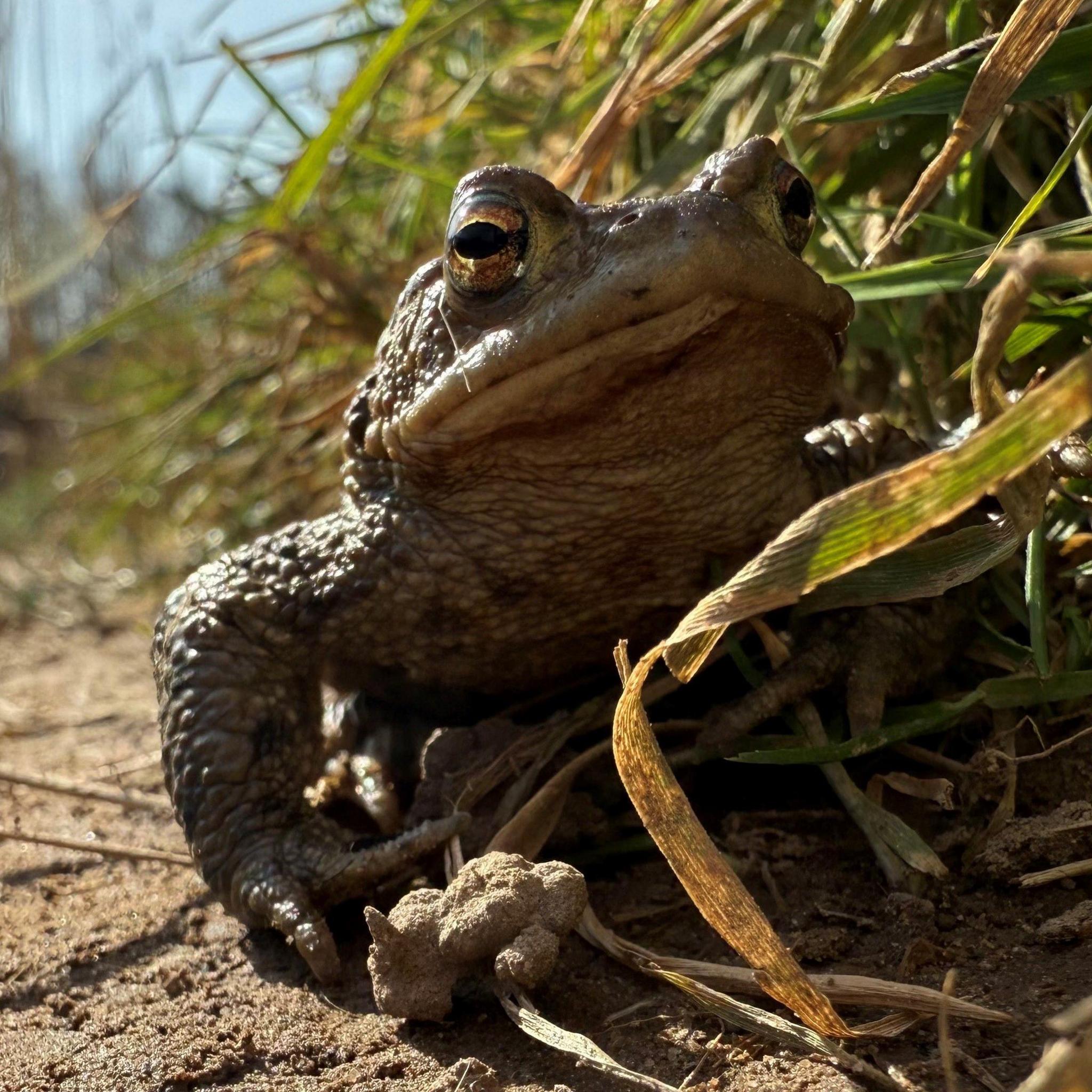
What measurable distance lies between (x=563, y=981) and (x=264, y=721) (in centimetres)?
73

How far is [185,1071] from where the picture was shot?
1467 millimetres

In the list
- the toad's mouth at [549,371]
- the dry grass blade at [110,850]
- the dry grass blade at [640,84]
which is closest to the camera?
the toad's mouth at [549,371]

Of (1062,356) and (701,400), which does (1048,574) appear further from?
(701,400)

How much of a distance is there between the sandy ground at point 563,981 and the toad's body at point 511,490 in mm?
128

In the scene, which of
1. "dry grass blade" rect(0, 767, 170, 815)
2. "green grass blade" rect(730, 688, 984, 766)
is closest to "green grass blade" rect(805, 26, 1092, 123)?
"green grass blade" rect(730, 688, 984, 766)

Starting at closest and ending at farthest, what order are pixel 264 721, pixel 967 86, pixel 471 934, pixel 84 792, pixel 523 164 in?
pixel 471 934 → pixel 967 86 → pixel 264 721 → pixel 84 792 → pixel 523 164

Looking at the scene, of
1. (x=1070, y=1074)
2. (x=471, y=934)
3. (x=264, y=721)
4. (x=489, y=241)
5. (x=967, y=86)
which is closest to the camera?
(x=1070, y=1074)

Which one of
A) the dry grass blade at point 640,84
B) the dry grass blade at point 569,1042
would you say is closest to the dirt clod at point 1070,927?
the dry grass blade at point 569,1042

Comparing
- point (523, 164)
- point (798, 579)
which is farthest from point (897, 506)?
point (523, 164)

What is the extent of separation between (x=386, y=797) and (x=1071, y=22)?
1.83 meters

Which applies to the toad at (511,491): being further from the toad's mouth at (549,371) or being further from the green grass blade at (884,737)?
the green grass blade at (884,737)

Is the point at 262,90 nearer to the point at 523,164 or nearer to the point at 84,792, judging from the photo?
the point at 523,164

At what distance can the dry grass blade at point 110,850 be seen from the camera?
2.05 m

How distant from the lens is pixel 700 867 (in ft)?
4.48
